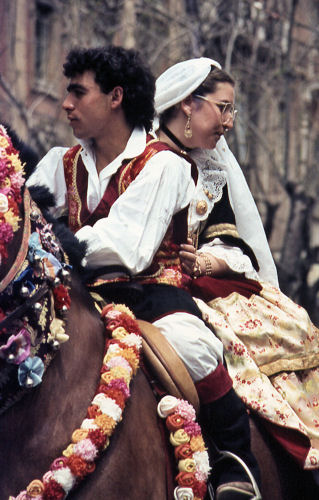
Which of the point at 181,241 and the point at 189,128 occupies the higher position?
the point at 189,128

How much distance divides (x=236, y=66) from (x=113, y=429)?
35.2 ft

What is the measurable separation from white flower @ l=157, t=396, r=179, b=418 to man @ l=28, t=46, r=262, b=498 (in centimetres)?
21

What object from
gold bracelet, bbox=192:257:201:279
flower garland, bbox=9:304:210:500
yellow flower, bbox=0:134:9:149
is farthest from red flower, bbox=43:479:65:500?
gold bracelet, bbox=192:257:201:279

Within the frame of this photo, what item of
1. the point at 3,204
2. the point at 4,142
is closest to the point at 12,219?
the point at 3,204

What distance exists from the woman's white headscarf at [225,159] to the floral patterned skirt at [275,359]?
20 centimetres

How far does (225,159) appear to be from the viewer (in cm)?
470

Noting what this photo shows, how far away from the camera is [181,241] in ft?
13.5

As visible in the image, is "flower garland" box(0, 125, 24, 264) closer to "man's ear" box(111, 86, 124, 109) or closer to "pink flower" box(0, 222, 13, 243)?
"pink flower" box(0, 222, 13, 243)

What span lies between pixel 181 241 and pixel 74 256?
2.41 feet

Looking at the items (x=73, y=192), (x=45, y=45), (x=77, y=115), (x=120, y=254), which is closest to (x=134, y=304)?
(x=120, y=254)

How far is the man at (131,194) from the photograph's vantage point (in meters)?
3.73

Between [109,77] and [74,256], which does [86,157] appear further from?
[74,256]

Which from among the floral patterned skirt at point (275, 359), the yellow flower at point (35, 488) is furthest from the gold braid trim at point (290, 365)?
the yellow flower at point (35, 488)

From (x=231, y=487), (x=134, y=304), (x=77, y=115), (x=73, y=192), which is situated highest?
(x=77, y=115)
